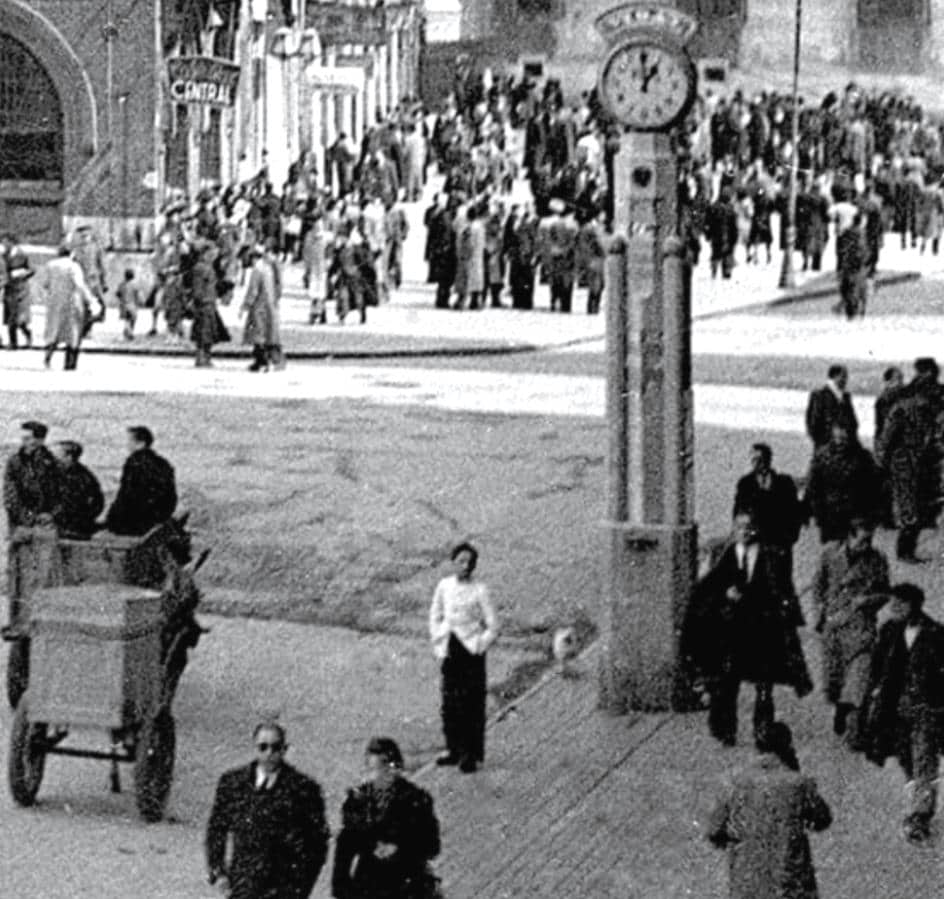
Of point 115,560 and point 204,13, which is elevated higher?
point 204,13

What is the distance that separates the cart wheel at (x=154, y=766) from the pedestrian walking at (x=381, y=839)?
9.65 feet

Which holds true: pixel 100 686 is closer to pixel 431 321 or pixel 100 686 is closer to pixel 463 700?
pixel 463 700

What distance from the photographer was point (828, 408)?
22.7 metres

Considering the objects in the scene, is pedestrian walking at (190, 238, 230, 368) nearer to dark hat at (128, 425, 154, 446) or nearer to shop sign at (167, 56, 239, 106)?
shop sign at (167, 56, 239, 106)

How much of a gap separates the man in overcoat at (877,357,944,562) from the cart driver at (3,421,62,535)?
23.8 feet

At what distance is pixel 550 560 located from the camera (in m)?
21.8

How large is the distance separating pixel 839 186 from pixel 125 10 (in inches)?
550

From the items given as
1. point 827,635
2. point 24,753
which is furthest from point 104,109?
point 24,753

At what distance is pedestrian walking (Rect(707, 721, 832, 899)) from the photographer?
11508 mm

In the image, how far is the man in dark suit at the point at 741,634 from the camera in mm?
16047

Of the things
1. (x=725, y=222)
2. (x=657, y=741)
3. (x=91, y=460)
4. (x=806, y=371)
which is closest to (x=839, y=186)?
(x=725, y=222)

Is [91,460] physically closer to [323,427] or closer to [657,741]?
[323,427]

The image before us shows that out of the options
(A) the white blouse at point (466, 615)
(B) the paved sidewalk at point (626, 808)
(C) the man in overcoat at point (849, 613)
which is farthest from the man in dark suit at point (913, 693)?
(A) the white blouse at point (466, 615)

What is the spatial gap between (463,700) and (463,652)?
0.25 meters
